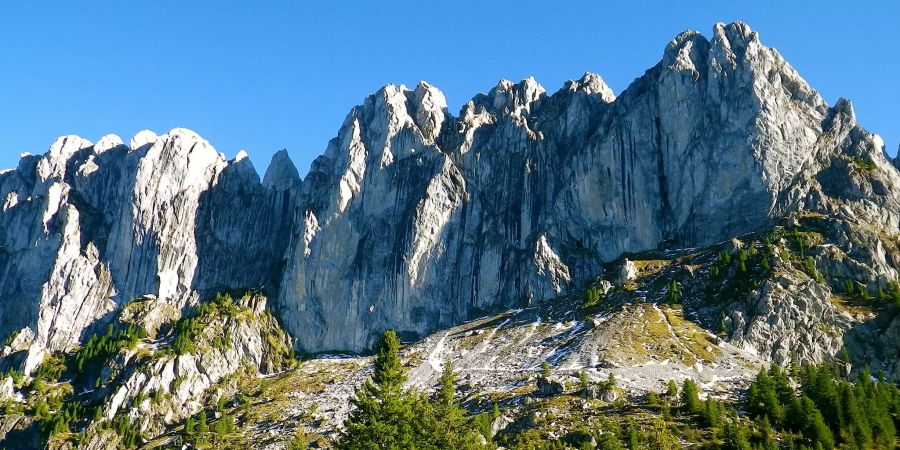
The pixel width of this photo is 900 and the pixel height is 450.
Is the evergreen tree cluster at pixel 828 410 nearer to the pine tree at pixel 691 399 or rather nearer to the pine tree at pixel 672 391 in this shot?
the pine tree at pixel 691 399

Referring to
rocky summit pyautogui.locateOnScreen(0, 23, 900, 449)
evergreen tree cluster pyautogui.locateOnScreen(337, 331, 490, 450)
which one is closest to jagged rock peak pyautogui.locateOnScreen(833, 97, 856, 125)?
rocky summit pyautogui.locateOnScreen(0, 23, 900, 449)

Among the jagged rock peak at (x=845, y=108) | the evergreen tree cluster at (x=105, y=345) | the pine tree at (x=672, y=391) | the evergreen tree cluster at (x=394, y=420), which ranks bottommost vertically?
the evergreen tree cluster at (x=394, y=420)

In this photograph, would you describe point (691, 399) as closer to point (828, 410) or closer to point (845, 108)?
point (828, 410)

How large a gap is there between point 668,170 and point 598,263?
1276 inches

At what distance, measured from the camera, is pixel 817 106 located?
195375 mm

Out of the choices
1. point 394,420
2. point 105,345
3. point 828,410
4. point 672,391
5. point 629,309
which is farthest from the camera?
point 105,345

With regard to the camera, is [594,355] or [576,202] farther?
[576,202]

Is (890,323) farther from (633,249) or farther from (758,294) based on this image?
(633,249)

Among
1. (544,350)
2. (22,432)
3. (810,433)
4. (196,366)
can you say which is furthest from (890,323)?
(22,432)

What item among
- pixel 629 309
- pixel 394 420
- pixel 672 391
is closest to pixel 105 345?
pixel 629 309

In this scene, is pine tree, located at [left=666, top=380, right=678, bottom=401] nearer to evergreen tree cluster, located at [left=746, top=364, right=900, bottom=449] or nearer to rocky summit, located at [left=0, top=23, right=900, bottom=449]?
rocky summit, located at [left=0, top=23, right=900, bottom=449]

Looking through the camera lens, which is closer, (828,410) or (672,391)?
(828,410)

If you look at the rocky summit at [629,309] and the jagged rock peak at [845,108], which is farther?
the jagged rock peak at [845,108]

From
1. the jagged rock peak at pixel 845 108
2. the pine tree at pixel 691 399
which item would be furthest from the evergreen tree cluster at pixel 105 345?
the jagged rock peak at pixel 845 108
